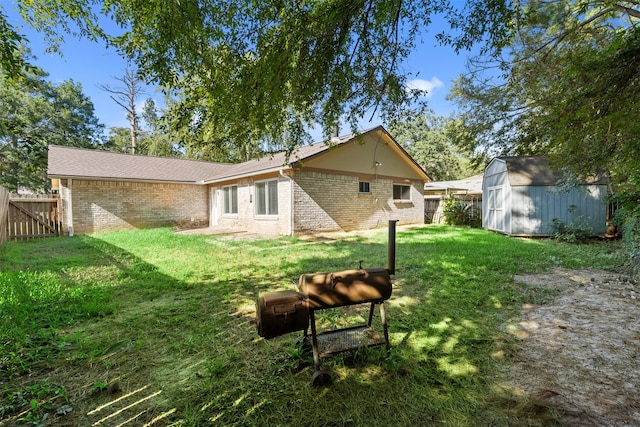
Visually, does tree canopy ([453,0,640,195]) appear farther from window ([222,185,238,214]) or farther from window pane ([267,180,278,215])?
window ([222,185,238,214])

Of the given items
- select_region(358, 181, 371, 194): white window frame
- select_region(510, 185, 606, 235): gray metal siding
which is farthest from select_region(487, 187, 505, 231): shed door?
select_region(358, 181, 371, 194): white window frame

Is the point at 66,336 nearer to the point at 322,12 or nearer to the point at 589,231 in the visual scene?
the point at 322,12

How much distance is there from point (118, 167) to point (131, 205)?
226 centimetres

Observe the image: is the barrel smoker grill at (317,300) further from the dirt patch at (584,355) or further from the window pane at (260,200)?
the window pane at (260,200)

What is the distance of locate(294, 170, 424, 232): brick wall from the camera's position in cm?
1155

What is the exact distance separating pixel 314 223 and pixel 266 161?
12.9ft

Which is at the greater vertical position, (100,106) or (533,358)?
(100,106)

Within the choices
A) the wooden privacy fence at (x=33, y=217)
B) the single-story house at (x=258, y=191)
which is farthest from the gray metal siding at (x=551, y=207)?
the wooden privacy fence at (x=33, y=217)

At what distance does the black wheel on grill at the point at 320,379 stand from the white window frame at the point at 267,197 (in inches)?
390

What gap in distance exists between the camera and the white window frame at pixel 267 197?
11969mm

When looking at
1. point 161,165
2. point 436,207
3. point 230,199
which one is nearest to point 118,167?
point 161,165

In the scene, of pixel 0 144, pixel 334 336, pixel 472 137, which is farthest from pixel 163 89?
pixel 0 144

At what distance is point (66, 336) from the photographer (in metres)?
3.04

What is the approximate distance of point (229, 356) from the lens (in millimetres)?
2654
